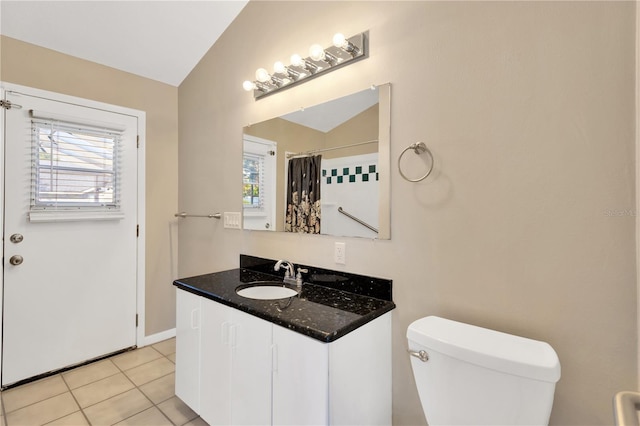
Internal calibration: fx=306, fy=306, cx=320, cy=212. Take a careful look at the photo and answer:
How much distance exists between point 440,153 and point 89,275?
8.73 feet

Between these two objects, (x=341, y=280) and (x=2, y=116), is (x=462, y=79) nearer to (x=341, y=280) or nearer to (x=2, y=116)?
(x=341, y=280)

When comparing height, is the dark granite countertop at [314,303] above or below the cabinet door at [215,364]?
above

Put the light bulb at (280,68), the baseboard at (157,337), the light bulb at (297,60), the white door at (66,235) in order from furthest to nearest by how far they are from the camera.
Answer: the baseboard at (157,337) < the white door at (66,235) < the light bulb at (280,68) < the light bulb at (297,60)

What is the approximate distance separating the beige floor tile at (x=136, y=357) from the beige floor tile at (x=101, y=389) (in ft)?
0.56

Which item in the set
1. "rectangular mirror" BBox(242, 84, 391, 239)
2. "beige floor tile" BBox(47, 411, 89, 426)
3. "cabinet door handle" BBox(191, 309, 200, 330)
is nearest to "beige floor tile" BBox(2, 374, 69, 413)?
"beige floor tile" BBox(47, 411, 89, 426)

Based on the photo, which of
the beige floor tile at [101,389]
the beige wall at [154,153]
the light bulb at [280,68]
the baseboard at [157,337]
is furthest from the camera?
the baseboard at [157,337]

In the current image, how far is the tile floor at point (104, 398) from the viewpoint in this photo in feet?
5.82

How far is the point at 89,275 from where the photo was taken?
239 cm

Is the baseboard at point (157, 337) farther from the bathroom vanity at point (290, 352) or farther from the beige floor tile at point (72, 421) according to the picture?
the bathroom vanity at point (290, 352)

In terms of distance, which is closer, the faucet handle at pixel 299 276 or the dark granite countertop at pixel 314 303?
the dark granite countertop at pixel 314 303

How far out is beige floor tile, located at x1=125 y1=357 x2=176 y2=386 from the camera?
7.20 feet

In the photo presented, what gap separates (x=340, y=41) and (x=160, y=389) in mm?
2428

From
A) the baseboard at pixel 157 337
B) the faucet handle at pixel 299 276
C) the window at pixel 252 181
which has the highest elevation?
the window at pixel 252 181

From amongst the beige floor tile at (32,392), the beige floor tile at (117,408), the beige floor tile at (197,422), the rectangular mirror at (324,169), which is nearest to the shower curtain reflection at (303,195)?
the rectangular mirror at (324,169)
